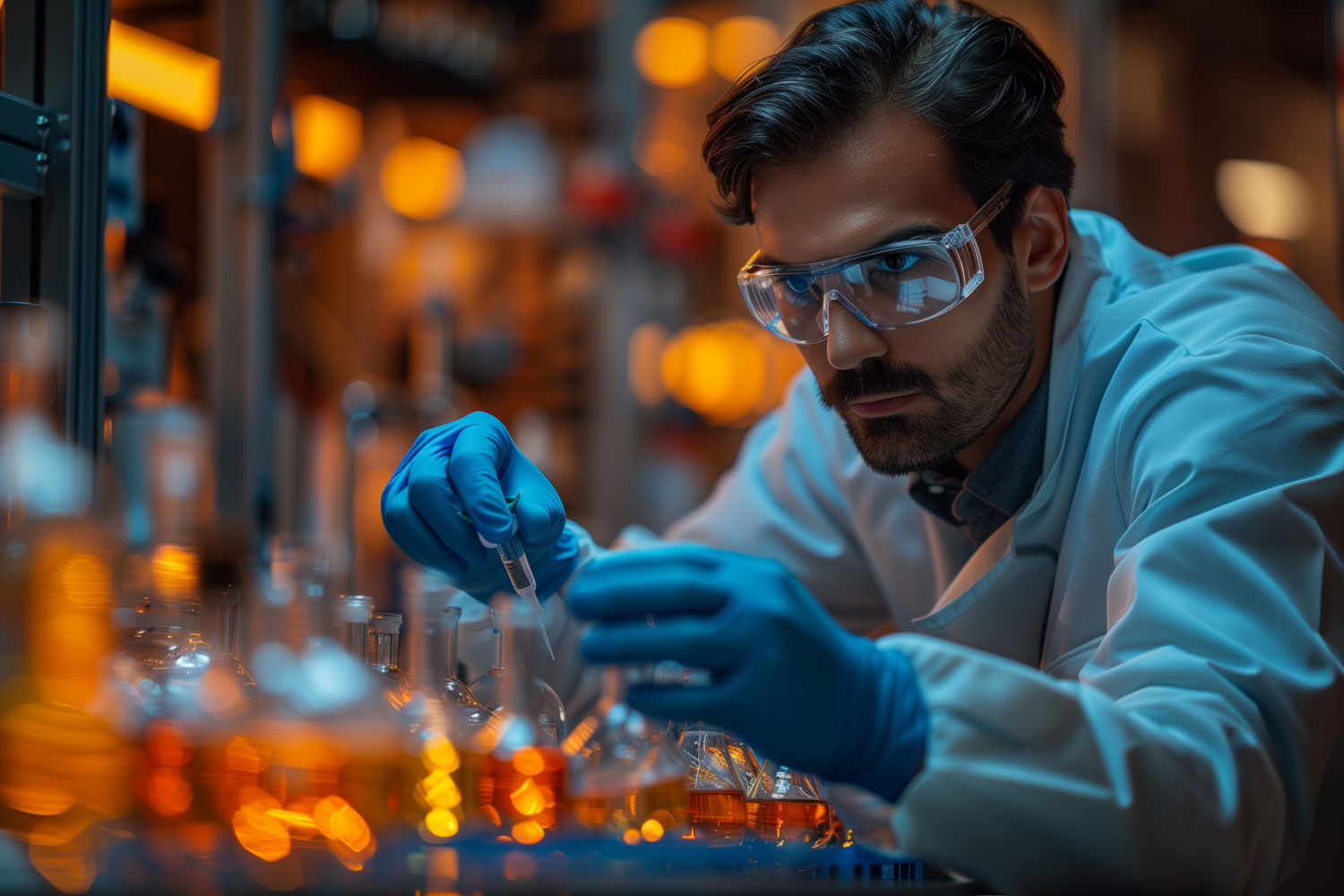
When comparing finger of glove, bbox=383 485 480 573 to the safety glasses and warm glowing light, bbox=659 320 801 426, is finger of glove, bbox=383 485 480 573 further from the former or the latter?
warm glowing light, bbox=659 320 801 426

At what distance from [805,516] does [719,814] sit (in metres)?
0.98

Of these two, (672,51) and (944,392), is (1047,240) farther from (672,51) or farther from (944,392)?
(672,51)

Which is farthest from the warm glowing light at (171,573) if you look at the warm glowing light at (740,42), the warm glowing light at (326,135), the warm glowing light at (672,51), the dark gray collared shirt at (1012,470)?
the warm glowing light at (672,51)

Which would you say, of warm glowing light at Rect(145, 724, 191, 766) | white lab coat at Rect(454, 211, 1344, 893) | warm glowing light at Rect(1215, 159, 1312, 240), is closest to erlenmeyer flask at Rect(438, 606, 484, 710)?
warm glowing light at Rect(145, 724, 191, 766)

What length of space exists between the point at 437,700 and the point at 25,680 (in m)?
0.31

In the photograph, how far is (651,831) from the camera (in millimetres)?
944

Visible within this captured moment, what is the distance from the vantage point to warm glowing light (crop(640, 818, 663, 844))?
3.07 ft

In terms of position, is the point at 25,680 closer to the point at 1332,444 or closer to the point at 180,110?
the point at 1332,444

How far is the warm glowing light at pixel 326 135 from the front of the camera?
14.3ft

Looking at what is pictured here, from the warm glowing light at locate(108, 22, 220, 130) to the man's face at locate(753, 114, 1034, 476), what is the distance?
2.09 meters

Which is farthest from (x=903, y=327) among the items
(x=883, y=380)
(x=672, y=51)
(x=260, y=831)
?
(x=672, y=51)

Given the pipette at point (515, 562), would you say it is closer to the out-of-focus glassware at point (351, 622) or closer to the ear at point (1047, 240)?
the out-of-focus glassware at point (351, 622)

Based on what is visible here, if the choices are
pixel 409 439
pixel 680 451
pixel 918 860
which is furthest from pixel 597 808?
pixel 680 451

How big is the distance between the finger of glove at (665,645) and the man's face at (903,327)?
0.59 m
